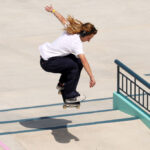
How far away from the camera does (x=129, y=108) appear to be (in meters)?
12.6

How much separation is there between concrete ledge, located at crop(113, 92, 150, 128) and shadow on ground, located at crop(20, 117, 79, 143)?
4.40 ft

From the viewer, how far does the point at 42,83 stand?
17141 millimetres

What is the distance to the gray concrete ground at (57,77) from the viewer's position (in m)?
11.2

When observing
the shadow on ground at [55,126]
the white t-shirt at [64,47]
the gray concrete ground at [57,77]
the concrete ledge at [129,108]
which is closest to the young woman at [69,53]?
the white t-shirt at [64,47]

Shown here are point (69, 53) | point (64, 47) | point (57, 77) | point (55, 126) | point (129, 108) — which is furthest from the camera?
point (57, 77)

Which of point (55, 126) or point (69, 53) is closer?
point (69, 53)

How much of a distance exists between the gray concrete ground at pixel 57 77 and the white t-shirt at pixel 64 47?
154 centimetres

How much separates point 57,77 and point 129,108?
18.1ft

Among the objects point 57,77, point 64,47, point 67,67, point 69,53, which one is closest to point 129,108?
point 67,67

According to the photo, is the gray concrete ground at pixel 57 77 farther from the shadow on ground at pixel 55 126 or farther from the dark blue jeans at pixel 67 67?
the dark blue jeans at pixel 67 67

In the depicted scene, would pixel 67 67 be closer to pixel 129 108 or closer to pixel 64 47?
pixel 64 47

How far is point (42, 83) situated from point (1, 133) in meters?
5.76

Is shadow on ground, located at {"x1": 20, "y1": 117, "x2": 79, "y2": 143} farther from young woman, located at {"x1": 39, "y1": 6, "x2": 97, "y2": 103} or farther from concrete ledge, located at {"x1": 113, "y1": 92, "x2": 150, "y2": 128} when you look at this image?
concrete ledge, located at {"x1": 113, "y1": 92, "x2": 150, "y2": 128}

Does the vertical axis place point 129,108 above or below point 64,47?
below
